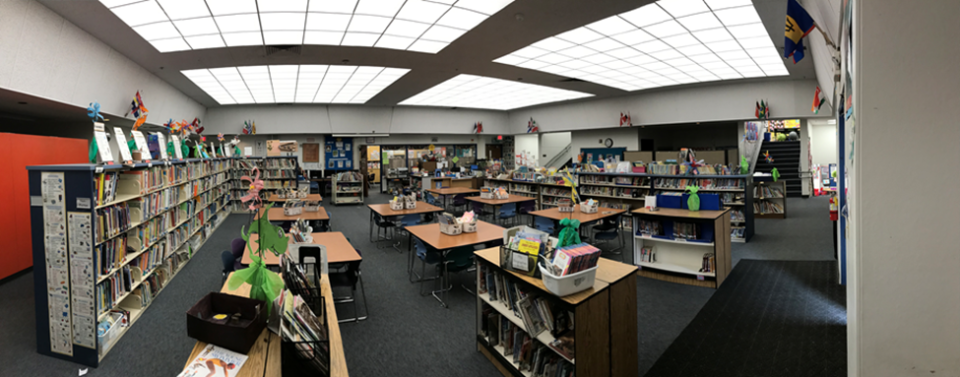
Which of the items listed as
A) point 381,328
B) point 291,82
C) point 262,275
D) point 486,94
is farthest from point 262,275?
point 486,94

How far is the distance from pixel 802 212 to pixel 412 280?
1086 cm

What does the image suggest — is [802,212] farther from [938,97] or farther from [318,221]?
[318,221]

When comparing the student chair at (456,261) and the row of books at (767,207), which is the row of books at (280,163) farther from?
the row of books at (767,207)

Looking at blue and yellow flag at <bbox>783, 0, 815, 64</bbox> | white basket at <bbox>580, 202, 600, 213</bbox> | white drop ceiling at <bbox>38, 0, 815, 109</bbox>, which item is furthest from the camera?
white basket at <bbox>580, 202, 600, 213</bbox>

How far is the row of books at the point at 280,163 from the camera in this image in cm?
1198

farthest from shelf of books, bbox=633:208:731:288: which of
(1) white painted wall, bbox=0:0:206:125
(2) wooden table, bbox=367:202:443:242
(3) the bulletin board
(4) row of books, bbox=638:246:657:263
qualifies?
(3) the bulletin board

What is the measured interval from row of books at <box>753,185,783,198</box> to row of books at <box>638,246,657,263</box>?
6463 millimetres

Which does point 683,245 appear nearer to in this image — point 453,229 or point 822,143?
point 453,229

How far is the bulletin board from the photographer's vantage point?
1562 centimetres

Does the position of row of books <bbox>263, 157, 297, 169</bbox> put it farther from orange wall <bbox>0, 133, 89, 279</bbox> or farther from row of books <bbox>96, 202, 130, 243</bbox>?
row of books <bbox>96, 202, 130, 243</bbox>

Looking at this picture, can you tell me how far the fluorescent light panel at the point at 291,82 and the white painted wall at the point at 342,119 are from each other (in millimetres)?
1116

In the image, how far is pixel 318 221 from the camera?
6.41 meters

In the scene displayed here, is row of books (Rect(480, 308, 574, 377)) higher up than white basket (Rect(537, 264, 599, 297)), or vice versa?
white basket (Rect(537, 264, 599, 297))

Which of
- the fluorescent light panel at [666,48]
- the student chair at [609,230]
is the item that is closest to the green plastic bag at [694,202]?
the student chair at [609,230]
